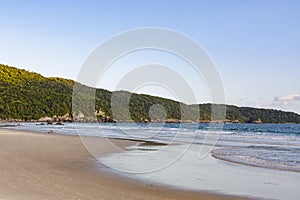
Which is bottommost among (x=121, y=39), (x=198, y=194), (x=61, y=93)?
(x=198, y=194)

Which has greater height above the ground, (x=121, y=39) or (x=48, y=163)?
(x=121, y=39)

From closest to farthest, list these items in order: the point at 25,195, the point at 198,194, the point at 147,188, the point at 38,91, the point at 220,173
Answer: the point at 25,195
the point at 198,194
the point at 147,188
the point at 220,173
the point at 38,91

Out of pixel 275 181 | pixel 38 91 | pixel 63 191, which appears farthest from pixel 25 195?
pixel 38 91

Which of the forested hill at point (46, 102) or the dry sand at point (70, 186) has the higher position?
the forested hill at point (46, 102)

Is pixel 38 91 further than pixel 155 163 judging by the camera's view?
Yes

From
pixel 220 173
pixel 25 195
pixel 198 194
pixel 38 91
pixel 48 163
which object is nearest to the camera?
pixel 25 195

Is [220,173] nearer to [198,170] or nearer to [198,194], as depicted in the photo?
[198,170]

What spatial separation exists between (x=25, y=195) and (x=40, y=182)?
190 centimetres

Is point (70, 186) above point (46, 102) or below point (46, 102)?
below

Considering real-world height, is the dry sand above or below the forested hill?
below

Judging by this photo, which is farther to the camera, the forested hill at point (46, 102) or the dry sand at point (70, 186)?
the forested hill at point (46, 102)

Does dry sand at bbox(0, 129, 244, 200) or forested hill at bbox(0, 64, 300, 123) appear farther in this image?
forested hill at bbox(0, 64, 300, 123)

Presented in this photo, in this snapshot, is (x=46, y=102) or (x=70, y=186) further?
(x=46, y=102)

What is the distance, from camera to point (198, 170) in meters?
14.5
